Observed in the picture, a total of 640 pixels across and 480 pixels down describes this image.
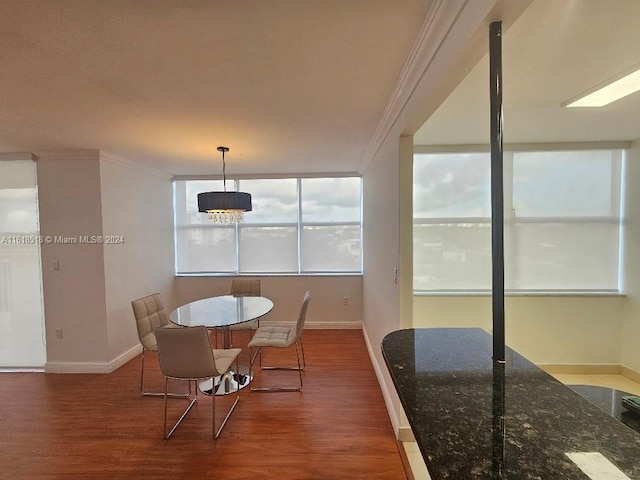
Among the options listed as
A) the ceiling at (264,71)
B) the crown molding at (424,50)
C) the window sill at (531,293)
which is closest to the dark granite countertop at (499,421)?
the crown molding at (424,50)

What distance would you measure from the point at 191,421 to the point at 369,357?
203 centimetres

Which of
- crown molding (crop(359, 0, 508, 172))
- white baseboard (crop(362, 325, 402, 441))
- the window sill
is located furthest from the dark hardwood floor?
crown molding (crop(359, 0, 508, 172))

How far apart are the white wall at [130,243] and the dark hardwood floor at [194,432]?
0.66 meters

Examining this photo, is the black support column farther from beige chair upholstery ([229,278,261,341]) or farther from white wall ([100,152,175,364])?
white wall ([100,152,175,364])

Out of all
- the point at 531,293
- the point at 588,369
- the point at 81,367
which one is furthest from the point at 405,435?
the point at 81,367

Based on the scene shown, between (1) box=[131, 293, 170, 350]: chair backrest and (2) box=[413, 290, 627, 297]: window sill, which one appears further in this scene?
(2) box=[413, 290, 627, 297]: window sill

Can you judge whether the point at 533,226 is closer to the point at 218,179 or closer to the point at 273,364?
the point at 273,364

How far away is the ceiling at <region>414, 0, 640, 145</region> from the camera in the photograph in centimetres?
129

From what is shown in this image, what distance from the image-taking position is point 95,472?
2.03m

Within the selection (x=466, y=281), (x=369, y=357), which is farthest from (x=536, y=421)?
(x=369, y=357)

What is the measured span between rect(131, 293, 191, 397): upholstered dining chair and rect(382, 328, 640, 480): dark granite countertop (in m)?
2.65

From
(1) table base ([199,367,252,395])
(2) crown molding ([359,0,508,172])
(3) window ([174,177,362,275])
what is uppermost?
(2) crown molding ([359,0,508,172])

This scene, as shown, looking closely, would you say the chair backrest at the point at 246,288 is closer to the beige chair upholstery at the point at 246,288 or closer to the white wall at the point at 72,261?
the beige chair upholstery at the point at 246,288

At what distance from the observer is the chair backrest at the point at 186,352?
2.25 meters
